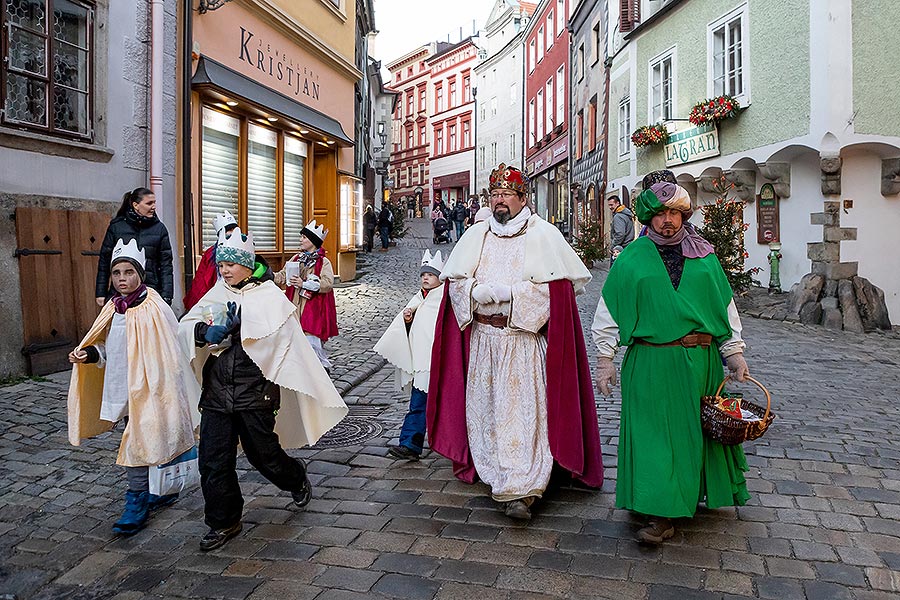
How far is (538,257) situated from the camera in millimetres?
4371

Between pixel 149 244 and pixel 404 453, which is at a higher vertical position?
pixel 149 244

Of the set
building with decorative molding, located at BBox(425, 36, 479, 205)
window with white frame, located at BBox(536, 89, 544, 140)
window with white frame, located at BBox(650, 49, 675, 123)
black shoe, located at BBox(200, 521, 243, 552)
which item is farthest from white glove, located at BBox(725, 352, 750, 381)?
building with decorative molding, located at BBox(425, 36, 479, 205)

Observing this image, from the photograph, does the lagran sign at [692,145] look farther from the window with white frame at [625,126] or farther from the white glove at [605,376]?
the white glove at [605,376]

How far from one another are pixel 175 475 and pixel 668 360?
2.67m

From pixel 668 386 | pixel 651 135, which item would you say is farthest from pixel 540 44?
pixel 668 386

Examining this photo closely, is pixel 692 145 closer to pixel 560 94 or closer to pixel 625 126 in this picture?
pixel 625 126

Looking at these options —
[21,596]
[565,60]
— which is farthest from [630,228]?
[565,60]

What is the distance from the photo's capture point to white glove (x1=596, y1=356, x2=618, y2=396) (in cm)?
391

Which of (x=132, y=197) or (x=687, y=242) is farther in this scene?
(x=132, y=197)

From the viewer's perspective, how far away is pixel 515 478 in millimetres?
4207

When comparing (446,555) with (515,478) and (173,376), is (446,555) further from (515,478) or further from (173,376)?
(173,376)

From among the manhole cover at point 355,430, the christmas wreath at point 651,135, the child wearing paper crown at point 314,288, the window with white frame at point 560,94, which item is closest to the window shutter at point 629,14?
the christmas wreath at point 651,135

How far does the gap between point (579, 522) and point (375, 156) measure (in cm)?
3666

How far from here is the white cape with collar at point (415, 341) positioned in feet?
17.7
